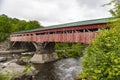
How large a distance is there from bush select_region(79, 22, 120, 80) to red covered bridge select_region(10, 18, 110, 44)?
16424 mm

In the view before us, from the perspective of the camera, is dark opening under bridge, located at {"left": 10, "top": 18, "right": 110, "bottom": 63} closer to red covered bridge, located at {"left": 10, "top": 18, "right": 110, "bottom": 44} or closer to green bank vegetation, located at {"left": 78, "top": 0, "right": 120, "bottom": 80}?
red covered bridge, located at {"left": 10, "top": 18, "right": 110, "bottom": 44}

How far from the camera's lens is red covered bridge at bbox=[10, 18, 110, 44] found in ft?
89.2

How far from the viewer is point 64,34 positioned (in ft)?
110

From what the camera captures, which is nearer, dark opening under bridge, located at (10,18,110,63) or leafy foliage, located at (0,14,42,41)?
dark opening under bridge, located at (10,18,110,63)

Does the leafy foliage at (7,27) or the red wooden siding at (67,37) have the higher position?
the leafy foliage at (7,27)

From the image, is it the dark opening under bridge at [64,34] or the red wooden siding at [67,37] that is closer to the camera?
the dark opening under bridge at [64,34]

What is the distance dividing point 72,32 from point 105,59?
2349 cm

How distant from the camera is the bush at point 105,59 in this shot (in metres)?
7.85

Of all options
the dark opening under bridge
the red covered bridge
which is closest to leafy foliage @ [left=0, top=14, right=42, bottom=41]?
the dark opening under bridge

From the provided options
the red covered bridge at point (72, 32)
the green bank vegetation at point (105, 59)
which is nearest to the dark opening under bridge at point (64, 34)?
the red covered bridge at point (72, 32)

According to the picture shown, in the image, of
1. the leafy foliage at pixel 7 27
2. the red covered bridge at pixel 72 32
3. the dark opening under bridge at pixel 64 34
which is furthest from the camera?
the leafy foliage at pixel 7 27

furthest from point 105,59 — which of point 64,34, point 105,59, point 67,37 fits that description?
point 64,34

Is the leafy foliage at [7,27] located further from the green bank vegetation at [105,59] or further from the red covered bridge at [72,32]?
the green bank vegetation at [105,59]

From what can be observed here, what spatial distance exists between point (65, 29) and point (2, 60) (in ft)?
52.1
